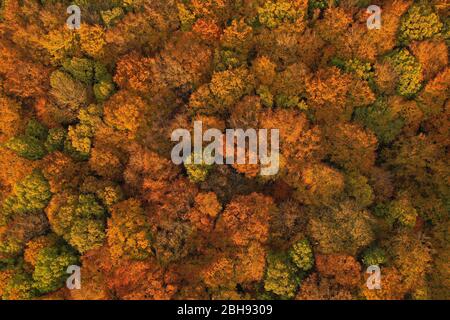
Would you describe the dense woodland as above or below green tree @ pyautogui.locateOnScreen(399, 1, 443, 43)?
below

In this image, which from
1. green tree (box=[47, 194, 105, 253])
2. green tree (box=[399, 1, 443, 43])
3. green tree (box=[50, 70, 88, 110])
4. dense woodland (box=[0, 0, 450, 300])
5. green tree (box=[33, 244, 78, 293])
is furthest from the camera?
green tree (box=[50, 70, 88, 110])

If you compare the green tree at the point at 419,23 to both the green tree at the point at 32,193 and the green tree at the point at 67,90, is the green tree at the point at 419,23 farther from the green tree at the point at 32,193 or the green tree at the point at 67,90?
the green tree at the point at 32,193

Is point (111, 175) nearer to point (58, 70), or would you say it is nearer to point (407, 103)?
point (58, 70)

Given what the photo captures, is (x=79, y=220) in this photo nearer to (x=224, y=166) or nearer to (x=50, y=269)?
(x=50, y=269)

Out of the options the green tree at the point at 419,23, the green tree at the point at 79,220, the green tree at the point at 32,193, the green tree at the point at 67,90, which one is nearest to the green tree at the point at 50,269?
the green tree at the point at 79,220

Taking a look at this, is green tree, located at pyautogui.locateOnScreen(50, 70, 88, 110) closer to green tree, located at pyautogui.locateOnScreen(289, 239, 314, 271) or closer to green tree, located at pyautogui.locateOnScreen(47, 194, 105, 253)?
green tree, located at pyautogui.locateOnScreen(47, 194, 105, 253)

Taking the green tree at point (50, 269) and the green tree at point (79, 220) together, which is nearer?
the green tree at point (50, 269)

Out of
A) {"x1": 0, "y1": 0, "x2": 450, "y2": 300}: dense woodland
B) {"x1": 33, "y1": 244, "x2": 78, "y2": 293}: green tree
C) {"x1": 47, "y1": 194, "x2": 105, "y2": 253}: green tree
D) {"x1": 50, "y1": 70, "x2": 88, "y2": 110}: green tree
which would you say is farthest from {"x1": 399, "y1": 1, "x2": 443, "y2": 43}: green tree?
{"x1": 33, "y1": 244, "x2": 78, "y2": 293}: green tree

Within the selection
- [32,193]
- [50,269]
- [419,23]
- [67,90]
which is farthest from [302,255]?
[67,90]

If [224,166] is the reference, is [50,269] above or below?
below

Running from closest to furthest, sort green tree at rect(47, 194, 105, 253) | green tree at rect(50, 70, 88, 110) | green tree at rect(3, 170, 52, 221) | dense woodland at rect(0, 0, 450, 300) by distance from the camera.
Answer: dense woodland at rect(0, 0, 450, 300) < green tree at rect(47, 194, 105, 253) < green tree at rect(3, 170, 52, 221) < green tree at rect(50, 70, 88, 110)
